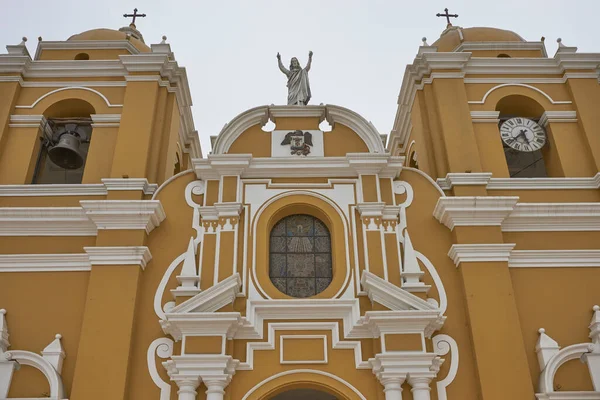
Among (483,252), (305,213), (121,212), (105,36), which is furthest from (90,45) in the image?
(483,252)

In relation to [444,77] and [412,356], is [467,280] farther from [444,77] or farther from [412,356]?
[444,77]

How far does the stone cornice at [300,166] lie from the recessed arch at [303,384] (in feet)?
10.9

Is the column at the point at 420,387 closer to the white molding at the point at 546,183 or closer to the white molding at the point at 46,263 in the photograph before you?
the white molding at the point at 546,183

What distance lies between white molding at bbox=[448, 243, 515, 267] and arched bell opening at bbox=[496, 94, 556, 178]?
2.76 m

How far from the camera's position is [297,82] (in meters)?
12.6

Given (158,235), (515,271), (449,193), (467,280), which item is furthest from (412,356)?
(158,235)

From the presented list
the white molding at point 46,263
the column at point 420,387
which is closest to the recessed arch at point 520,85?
the column at point 420,387

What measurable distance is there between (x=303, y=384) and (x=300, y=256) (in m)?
2.06

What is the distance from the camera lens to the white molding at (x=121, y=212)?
10383mm

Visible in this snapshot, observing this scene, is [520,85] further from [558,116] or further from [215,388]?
[215,388]

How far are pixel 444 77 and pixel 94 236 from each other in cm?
690

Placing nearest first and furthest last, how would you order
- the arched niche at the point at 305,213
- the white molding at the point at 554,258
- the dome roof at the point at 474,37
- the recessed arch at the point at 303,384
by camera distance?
the recessed arch at the point at 303,384, the arched niche at the point at 305,213, the white molding at the point at 554,258, the dome roof at the point at 474,37

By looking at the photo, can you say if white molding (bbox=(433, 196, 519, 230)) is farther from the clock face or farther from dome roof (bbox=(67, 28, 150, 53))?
dome roof (bbox=(67, 28, 150, 53))

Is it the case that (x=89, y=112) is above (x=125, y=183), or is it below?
above
